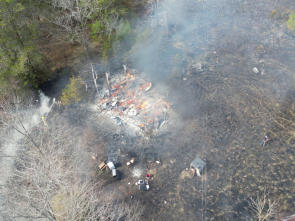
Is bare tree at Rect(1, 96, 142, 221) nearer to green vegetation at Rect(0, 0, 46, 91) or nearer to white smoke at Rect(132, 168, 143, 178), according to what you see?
white smoke at Rect(132, 168, 143, 178)

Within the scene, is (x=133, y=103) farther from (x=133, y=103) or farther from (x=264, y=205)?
(x=264, y=205)

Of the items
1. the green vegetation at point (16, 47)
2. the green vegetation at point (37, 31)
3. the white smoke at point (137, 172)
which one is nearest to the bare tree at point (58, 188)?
the white smoke at point (137, 172)

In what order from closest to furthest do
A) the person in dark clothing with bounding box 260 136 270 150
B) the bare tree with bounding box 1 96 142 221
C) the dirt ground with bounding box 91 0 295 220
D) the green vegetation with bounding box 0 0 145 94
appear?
1. the bare tree with bounding box 1 96 142 221
2. the dirt ground with bounding box 91 0 295 220
3. the person in dark clothing with bounding box 260 136 270 150
4. the green vegetation with bounding box 0 0 145 94

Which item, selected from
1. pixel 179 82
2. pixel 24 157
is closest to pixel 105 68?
pixel 179 82

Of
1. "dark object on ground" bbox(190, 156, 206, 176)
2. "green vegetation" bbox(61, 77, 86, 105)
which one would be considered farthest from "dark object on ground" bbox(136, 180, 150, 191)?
"green vegetation" bbox(61, 77, 86, 105)

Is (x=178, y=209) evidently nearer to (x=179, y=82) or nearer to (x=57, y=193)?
(x=57, y=193)

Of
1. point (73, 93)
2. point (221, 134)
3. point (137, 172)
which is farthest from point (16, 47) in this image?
point (221, 134)

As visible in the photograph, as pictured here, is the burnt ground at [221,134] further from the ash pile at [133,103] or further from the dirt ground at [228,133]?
the ash pile at [133,103]
